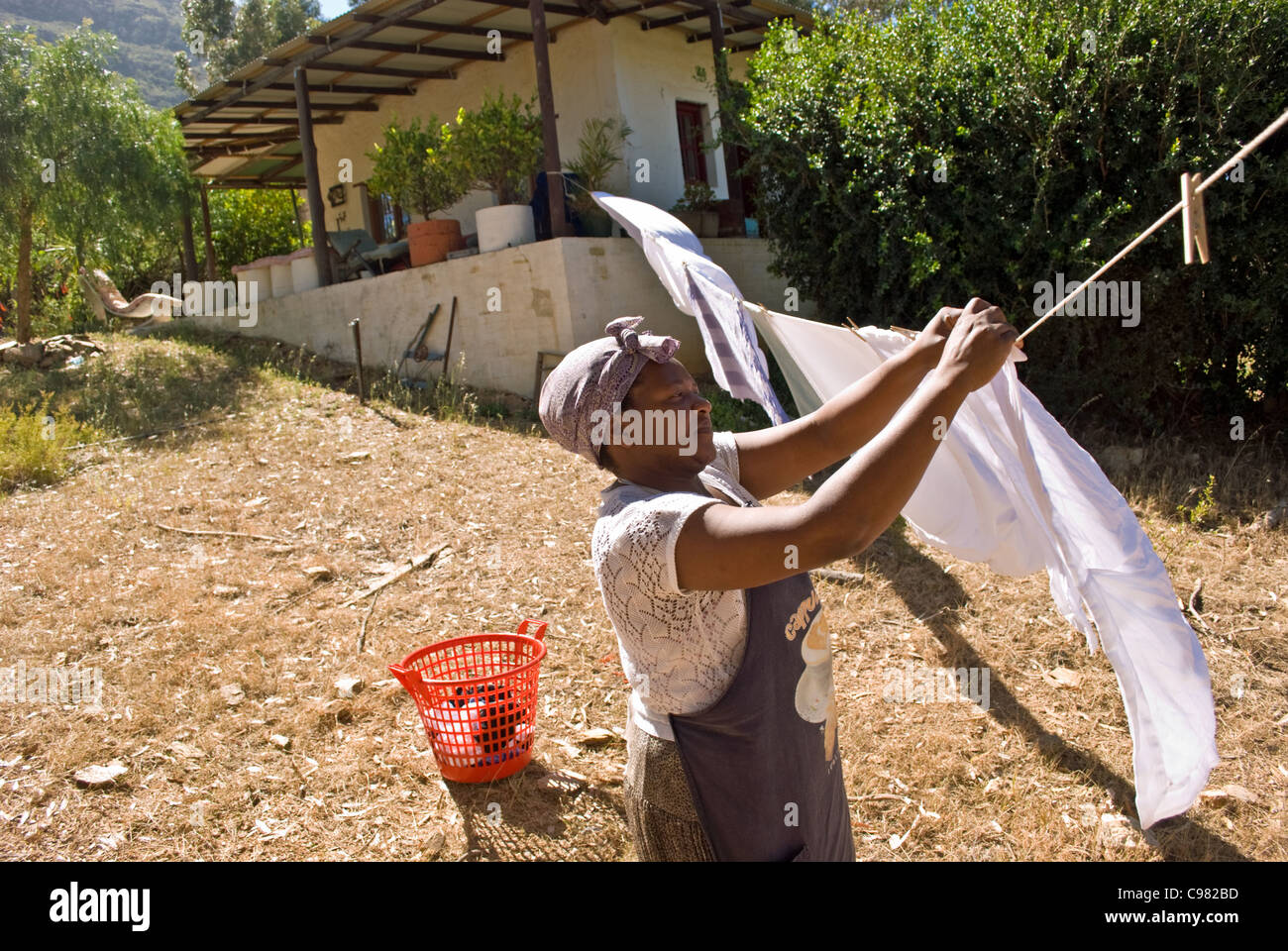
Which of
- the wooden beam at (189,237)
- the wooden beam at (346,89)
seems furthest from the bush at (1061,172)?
the wooden beam at (189,237)

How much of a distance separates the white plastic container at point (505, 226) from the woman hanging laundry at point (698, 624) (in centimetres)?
829

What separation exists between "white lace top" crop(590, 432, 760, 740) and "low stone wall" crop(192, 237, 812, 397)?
7.46 m

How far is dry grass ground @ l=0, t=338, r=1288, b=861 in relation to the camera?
10.9ft

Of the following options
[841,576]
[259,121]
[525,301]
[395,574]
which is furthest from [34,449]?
[259,121]

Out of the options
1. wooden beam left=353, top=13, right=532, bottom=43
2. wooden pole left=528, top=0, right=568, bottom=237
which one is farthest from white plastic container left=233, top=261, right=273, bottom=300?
wooden pole left=528, top=0, right=568, bottom=237

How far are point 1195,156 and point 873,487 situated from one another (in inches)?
223

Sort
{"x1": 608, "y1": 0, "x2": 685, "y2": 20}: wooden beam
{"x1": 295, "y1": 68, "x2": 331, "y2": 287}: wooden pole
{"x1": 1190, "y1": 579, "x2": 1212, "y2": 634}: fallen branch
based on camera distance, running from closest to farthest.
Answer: {"x1": 1190, "y1": 579, "x2": 1212, "y2": 634}: fallen branch < {"x1": 608, "y1": 0, "x2": 685, "y2": 20}: wooden beam < {"x1": 295, "y1": 68, "x2": 331, "y2": 287}: wooden pole

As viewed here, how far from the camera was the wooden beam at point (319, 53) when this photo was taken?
380 inches

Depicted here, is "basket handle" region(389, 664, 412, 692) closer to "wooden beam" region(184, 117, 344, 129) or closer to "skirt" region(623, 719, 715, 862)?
"skirt" region(623, 719, 715, 862)

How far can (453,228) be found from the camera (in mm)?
10586

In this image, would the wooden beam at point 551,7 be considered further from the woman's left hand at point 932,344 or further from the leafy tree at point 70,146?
the woman's left hand at point 932,344

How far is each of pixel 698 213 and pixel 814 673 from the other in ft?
29.2
